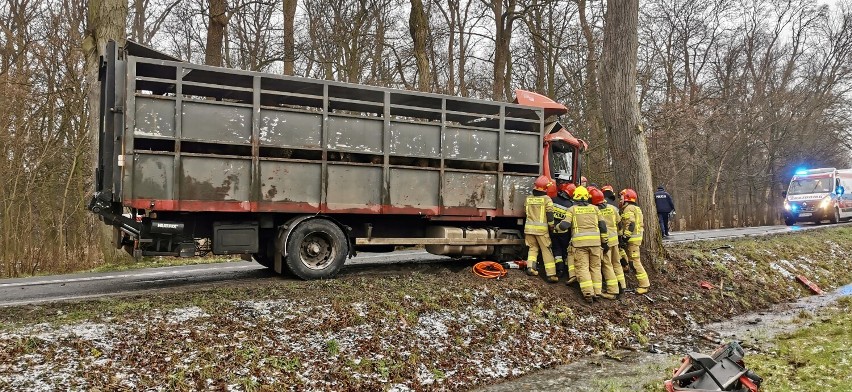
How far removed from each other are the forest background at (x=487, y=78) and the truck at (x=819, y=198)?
13.2ft

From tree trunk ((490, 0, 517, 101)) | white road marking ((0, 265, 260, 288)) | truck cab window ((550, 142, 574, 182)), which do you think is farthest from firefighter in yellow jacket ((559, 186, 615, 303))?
tree trunk ((490, 0, 517, 101))

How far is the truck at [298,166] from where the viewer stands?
22.5 feet

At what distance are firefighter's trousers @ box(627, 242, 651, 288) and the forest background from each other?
316 centimetres

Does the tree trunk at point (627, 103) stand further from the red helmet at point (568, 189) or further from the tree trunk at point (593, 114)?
the tree trunk at point (593, 114)

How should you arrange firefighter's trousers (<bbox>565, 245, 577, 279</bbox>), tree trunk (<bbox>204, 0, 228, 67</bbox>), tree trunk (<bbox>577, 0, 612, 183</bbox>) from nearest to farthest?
1. firefighter's trousers (<bbox>565, 245, 577, 279</bbox>)
2. tree trunk (<bbox>204, 0, 228, 67</bbox>)
3. tree trunk (<bbox>577, 0, 612, 183</bbox>)

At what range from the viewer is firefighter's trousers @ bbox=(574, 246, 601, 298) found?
840 centimetres

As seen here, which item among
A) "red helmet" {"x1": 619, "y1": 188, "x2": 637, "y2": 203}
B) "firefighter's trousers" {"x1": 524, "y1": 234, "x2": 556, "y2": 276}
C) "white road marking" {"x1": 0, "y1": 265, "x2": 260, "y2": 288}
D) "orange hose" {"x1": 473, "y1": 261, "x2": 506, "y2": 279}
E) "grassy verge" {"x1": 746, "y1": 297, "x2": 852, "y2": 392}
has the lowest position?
"grassy verge" {"x1": 746, "y1": 297, "x2": 852, "y2": 392}

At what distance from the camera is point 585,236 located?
332 inches

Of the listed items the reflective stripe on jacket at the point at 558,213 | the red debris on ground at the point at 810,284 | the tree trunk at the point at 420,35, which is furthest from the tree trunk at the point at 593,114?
the reflective stripe on jacket at the point at 558,213

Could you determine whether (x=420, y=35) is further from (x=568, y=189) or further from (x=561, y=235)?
(x=561, y=235)

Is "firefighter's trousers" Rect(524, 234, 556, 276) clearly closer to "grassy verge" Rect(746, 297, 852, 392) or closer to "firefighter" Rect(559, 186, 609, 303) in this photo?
"firefighter" Rect(559, 186, 609, 303)

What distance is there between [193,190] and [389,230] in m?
2.96

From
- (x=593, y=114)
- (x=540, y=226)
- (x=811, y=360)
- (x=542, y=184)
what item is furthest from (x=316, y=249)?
(x=593, y=114)

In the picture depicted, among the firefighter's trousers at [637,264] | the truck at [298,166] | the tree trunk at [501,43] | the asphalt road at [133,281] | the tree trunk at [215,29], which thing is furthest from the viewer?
the tree trunk at [501,43]
